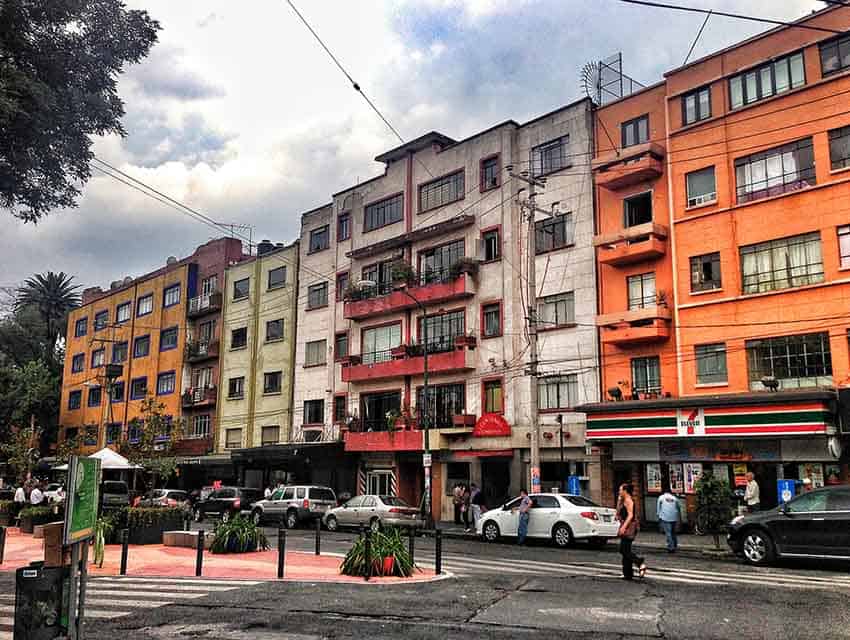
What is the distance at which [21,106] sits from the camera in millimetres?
11992

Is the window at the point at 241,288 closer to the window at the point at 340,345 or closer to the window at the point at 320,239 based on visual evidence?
the window at the point at 320,239

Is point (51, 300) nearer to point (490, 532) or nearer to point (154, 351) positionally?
point (154, 351)

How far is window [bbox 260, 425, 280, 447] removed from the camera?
44.7 meters

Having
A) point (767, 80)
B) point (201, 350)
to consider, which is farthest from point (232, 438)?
point (767, 80)

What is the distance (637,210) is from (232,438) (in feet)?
92.0

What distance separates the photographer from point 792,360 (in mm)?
25062

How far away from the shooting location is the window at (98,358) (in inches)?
2416

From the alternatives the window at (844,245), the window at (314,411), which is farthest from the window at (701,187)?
the window at (314,411)

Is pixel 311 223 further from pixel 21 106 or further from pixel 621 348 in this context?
pixel 21 106

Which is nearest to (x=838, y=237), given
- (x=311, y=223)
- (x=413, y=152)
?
(x=413, y=152)

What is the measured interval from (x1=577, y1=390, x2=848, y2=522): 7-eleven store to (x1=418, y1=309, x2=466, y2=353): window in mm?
8687

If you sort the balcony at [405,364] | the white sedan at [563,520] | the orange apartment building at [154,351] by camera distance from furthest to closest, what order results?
1. the orange apartment building at [154,351]
2. the balcony at [405,364]
3. the white sedan at [563,520]

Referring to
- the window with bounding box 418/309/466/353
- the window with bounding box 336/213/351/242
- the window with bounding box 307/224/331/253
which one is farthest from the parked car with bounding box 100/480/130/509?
the window with bounding box 336/213/351/242

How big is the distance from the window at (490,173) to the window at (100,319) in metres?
37.8
